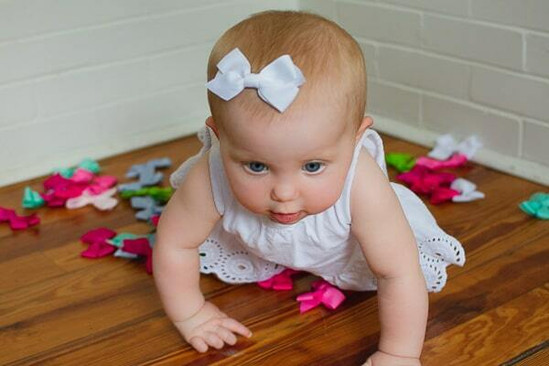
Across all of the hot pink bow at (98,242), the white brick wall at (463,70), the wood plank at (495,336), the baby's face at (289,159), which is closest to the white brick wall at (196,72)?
the white brick wall at (463,70)

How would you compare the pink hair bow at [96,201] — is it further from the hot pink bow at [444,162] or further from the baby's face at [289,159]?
the baby's face at [289,159]

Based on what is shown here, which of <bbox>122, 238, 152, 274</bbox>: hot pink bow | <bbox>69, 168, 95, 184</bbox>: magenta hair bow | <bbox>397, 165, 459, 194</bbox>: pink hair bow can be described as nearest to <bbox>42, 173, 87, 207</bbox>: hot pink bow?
<bbox>69, 168, 95, 184</bbox>: magenta hair bow

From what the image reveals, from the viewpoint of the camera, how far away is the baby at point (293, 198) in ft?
3.83

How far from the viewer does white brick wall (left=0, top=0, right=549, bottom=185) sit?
6.62 feet

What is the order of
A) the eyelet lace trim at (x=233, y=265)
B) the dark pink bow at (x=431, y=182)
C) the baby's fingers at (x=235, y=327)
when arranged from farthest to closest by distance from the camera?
the dark pink bow at (x=431, y=182)
the eyelet lace trim at (x=233, y=265)
the baby's fingers at (x=235, y=327)

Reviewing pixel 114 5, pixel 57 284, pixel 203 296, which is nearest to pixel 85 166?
pixel 114 5

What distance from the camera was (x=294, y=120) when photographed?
116cm

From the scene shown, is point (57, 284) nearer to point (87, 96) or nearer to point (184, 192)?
point (184, 192)

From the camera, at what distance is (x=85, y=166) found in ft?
7.27

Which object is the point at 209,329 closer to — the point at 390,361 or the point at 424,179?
the point at 390,361

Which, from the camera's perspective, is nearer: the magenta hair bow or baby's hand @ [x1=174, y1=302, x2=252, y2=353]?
baby's hand @ [x1=174, y1=302, x2=252, y2=353]

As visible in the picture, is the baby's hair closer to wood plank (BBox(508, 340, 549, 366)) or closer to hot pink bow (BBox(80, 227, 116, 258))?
wood plank (BBox(508, 340, 549, 366))

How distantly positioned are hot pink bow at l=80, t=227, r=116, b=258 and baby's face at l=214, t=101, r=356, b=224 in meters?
0.61

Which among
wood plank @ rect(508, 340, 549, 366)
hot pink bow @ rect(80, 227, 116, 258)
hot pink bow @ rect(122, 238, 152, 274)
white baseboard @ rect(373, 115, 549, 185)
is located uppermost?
hot pink bow @ rect(122, 238, 152, 274)
